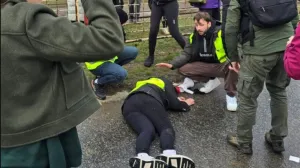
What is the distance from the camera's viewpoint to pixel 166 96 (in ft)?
13.2

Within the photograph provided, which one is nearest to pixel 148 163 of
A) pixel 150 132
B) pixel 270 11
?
pixel 150 132

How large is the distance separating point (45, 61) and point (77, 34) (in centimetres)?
19

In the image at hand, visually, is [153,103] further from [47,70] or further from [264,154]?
[47,70]

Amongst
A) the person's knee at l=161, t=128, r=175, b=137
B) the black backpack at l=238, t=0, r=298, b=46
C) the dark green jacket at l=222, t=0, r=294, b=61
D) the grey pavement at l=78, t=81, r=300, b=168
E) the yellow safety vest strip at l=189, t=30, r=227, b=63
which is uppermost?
the black backpack at l=238, t=0, r=298, b=46

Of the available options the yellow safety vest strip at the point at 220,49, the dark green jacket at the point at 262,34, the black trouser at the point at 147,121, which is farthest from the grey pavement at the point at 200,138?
the dark green jacket at the point at 262,34

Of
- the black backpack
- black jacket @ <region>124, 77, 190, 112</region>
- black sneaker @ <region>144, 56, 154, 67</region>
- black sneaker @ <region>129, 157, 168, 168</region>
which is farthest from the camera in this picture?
black sneaker @ <region>144, 56, 154, 67</region>

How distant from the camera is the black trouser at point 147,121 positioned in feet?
10.8

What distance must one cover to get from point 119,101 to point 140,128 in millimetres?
951

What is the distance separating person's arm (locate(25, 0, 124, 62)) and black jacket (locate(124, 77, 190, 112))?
2.32 meters

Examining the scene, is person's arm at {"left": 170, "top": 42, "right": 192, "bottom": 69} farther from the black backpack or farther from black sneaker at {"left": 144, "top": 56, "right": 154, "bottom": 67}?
the black backpack

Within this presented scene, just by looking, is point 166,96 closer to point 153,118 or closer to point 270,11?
point 153,118

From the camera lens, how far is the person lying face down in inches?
120

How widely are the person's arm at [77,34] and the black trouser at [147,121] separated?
1.88m

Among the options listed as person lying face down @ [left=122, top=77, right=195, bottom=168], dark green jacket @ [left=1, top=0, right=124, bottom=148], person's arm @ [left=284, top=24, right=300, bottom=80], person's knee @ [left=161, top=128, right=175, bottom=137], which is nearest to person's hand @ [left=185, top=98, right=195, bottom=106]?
person lying face down @ [left=122, top=77, right=195, bottom=168]
